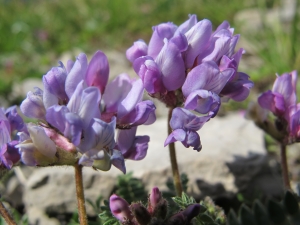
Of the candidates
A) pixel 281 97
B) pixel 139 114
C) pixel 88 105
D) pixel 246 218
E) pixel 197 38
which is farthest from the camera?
pixel 281 97

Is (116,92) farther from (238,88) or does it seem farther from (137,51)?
(238,88)

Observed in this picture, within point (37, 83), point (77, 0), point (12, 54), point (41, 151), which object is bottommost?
point (41, 151)

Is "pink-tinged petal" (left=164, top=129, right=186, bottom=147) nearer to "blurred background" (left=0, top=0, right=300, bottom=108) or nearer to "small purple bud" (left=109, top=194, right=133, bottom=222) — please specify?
"small purple bud" (left=109, top=194, right=133, bottom=222)

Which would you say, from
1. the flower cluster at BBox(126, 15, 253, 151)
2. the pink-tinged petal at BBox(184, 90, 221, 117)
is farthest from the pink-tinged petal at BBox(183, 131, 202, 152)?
the pink-tinged petal at BBox(184, 90, 221, 117)

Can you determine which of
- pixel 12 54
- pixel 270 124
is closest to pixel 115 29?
pixel 12 54

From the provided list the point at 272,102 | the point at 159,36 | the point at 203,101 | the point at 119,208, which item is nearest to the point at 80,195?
the point at 119,208

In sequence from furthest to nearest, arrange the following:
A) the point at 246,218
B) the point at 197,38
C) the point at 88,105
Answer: the point at 197,38
the point at 88,105
the point at 246,218

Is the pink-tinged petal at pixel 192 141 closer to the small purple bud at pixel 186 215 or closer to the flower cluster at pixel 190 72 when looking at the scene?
the flower cluster at pixel 190 72

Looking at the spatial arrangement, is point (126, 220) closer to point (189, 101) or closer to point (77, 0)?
point (189, 101)
